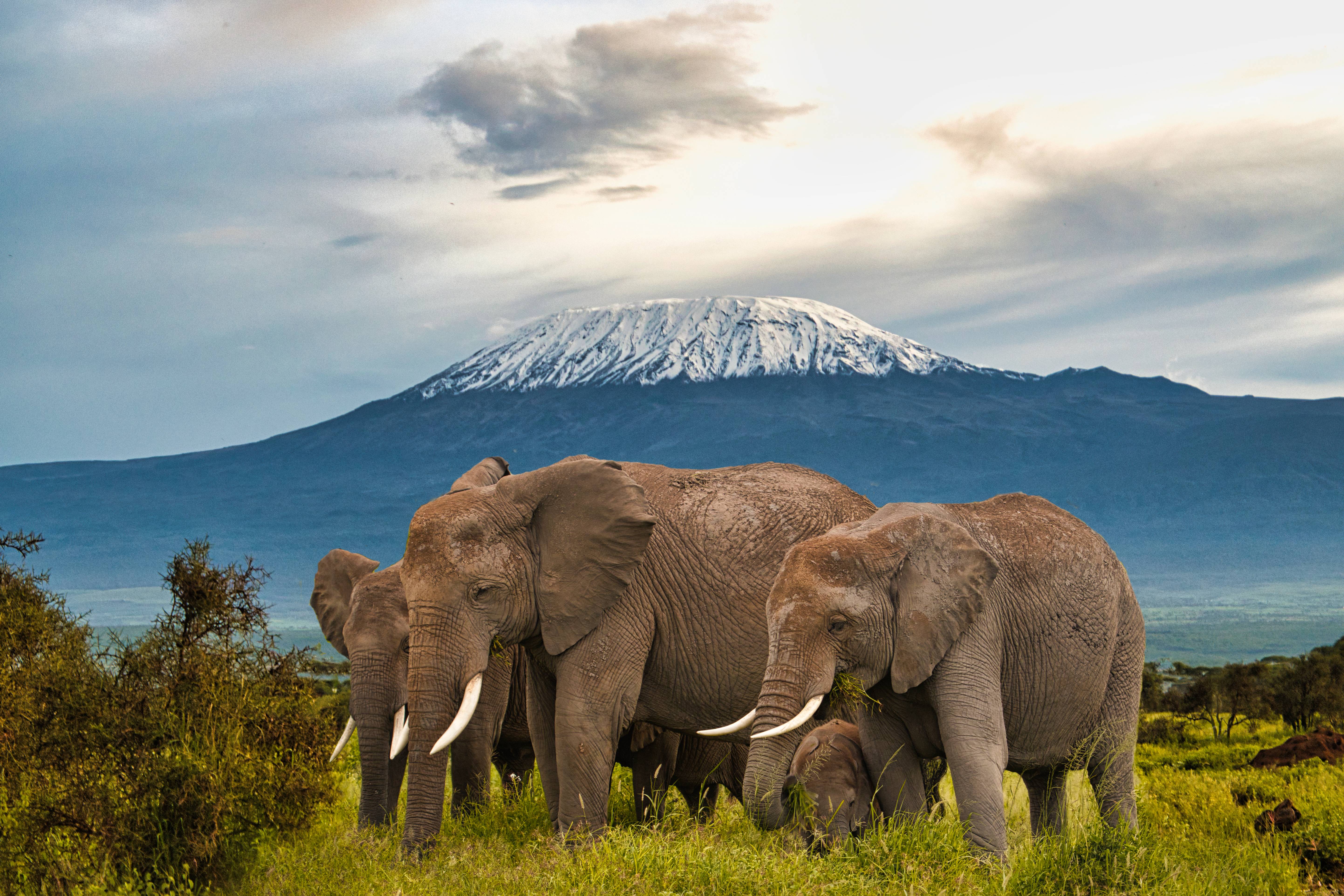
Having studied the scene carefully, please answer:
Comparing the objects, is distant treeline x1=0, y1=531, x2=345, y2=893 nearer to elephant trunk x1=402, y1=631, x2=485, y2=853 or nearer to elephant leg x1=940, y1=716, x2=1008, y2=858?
elephant trunk x1=402, y1=631, x2=485, y2=853

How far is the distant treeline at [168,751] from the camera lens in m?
10.3

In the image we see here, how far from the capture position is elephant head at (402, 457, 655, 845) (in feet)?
35.2

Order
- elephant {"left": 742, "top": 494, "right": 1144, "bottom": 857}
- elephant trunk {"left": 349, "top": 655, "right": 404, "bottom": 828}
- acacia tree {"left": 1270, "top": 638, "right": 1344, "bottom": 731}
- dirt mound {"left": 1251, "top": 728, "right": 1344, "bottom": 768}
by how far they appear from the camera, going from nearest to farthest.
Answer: elephant {"left": 742, "top": 494, "right": 1144, "bottom": 857} → elephant trunk {"left": 349, "top": 655, "right": 404, "bottom": 828} → dirt mound {"left": 1251, "top": 728, "right": 1344, "bottom": 768} → acacia tree {"left": 1270, "top": 638, "right": 1344, "bottom": 731}

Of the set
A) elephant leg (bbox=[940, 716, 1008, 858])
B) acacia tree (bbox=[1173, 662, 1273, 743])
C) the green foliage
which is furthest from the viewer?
acacia tree (bbox=[1173, 662, 1273, 743])

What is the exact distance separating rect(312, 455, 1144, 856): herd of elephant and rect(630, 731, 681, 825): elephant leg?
11cm

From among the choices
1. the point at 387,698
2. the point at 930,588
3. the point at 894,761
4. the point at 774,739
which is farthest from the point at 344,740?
the point at 930,588

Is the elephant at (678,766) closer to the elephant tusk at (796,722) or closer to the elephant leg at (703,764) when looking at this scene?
the elephant leg at (703,764)

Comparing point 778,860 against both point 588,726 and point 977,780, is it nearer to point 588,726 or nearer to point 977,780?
point 977,780

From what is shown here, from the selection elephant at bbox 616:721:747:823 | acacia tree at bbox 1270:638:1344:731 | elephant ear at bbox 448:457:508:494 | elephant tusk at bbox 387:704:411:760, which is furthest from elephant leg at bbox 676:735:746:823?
acacia tree at bbox 1270:638:1344:731

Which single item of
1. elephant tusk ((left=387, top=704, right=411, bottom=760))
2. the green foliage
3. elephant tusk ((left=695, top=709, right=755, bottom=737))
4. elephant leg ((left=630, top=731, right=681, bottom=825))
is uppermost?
the green foliage

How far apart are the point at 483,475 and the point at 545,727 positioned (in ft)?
8.46

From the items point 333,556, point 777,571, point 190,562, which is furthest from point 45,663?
point 777,571

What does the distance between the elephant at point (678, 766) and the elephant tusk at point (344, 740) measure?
9.21ft

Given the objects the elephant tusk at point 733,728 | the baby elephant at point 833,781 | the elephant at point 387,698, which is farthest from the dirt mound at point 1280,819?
the elephant at point 387,698
